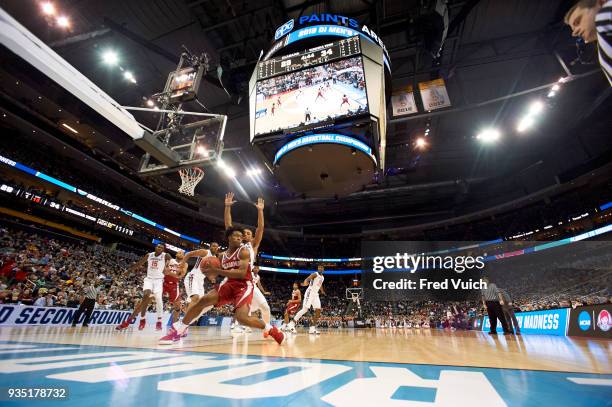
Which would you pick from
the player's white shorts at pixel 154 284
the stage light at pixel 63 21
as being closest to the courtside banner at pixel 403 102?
the player's white shorts at pixel 154 284

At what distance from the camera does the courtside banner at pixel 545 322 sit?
377 inches

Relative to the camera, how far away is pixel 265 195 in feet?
86.2

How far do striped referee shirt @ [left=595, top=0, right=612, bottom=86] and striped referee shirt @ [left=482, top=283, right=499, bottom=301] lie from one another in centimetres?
896

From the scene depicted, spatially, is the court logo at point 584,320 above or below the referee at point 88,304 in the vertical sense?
below

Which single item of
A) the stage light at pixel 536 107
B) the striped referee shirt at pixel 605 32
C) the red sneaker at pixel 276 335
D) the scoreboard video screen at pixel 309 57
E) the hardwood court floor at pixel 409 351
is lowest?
the hardwood court floor at pixel 409 351

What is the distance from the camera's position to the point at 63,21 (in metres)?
10.8

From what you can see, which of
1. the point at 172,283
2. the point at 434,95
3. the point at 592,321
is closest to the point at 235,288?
the point at 172,283

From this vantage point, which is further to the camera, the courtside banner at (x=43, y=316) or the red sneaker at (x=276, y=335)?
the courtside banner at (x=43, y=316)

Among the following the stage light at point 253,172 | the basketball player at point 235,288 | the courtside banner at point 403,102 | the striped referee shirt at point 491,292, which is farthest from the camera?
the stage light at point 253,172

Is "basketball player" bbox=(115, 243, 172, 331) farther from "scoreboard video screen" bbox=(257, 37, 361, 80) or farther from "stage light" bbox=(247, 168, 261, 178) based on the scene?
"stage light" bbox=(247, 168, 261, 178)

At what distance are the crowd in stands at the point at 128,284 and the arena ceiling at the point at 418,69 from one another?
672cm

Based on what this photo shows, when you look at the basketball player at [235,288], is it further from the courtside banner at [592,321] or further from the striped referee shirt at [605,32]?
the courtside banner at [592,321]

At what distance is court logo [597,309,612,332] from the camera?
293 inches

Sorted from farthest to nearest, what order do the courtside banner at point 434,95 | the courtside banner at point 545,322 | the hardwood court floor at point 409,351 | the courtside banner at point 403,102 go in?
the courtside banner at point 403,102 < the courtside banner at point 434,95 < the courtside banner at point 545,322 < the hardwood court floor at point 409,351
